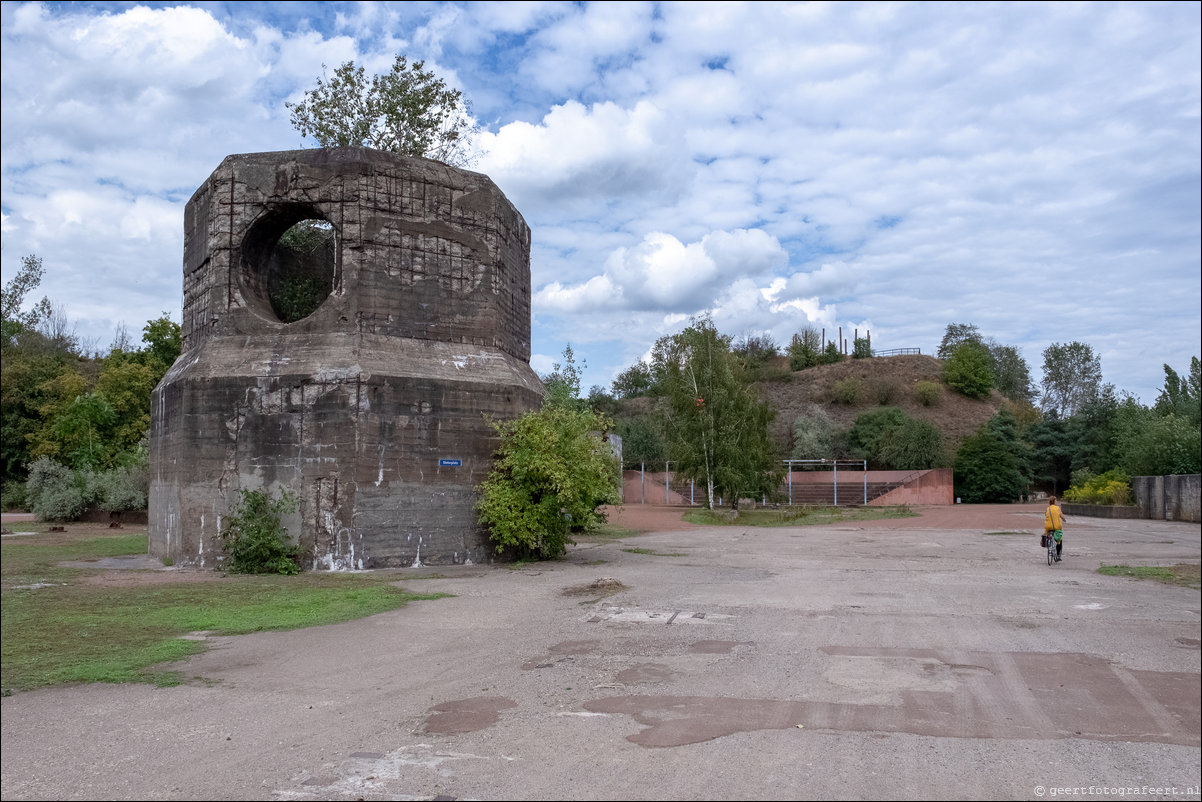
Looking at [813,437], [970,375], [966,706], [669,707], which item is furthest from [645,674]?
[970,375]

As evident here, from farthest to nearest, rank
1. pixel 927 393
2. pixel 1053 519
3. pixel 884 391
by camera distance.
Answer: pixel 884 391 → pixel 927 393 → pixel 1053 519

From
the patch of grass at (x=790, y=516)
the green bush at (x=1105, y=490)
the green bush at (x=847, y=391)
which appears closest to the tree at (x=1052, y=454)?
the green bush at (x=1105, y=490)

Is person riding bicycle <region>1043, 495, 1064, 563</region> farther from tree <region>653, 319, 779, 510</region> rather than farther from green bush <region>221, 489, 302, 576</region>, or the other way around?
tree <region>653, 319, 779, 510</region>

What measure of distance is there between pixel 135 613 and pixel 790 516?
1128 inches

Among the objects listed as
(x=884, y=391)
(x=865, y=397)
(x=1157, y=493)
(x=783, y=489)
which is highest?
(x=884, y=391)

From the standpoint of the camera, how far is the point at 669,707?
6492mm

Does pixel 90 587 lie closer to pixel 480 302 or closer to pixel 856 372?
pixel 480 302

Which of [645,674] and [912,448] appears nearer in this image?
[645,674]

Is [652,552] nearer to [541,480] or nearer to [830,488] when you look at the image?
[541,480]

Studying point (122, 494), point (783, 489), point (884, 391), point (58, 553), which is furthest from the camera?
point (884, 391)

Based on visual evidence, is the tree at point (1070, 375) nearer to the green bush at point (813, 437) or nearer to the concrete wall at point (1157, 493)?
the green bush at point (813, 437)

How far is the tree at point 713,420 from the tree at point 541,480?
62.0 feet

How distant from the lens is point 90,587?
40.2 feet

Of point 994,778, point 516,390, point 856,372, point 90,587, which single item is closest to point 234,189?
point 516,390
